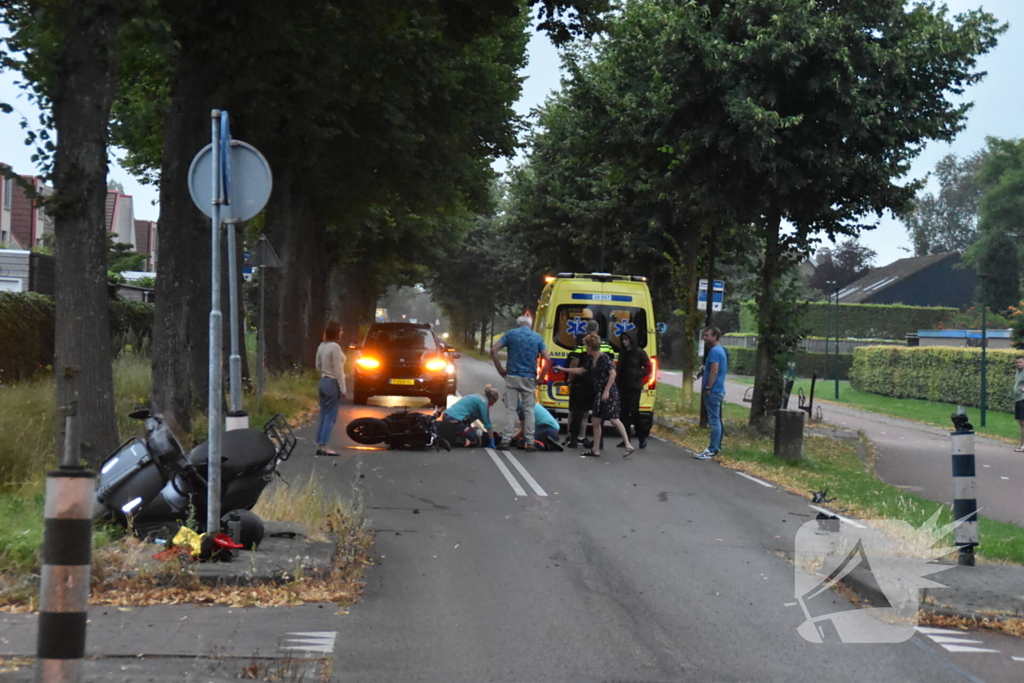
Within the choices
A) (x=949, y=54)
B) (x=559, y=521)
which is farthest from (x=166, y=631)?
(x=949, y=54)

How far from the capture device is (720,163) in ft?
66.5

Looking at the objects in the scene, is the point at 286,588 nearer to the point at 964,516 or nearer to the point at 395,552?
the point at 395,552

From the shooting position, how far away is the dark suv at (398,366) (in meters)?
24.1

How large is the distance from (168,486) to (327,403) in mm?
6933

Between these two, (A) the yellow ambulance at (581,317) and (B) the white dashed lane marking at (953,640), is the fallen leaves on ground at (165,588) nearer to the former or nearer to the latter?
(B) the white dashed lane marking at (953,640)

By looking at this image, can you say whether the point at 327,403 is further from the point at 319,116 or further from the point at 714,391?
the point at 319,116

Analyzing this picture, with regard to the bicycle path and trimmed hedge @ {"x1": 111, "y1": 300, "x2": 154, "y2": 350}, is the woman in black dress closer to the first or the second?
the bicycle path

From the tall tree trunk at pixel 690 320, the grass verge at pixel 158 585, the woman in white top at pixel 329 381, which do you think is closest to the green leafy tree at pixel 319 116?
the woman in white top at pixel 329 381

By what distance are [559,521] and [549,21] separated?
722 cm

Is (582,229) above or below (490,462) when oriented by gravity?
above

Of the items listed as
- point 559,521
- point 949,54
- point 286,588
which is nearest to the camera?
point 286,588

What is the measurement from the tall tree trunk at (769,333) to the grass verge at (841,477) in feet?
1.87

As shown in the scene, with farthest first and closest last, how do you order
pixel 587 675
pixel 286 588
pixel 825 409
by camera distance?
pixel 825 409
pixel 286 588
pixel 587 675

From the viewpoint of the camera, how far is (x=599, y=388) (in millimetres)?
16453
